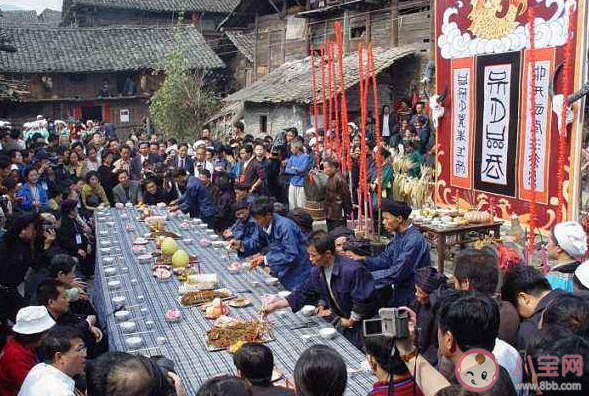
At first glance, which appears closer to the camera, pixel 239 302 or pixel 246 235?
pixel 239 302

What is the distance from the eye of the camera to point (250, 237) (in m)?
6.11

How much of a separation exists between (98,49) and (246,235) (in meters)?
20.7

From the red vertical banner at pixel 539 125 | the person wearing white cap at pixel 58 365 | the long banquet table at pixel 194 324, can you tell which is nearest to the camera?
the person wearing white cap at pixel 58 365

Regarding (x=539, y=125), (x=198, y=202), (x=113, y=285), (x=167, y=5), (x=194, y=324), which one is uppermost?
(x=167, y=5)

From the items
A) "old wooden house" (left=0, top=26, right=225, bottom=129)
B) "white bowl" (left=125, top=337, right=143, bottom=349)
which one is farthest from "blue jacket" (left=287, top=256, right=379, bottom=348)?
"old wooden house" (left=0, top=26, right=225, bottom=129)

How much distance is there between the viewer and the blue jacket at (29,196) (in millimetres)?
8031

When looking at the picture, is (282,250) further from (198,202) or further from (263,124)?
(263,124)

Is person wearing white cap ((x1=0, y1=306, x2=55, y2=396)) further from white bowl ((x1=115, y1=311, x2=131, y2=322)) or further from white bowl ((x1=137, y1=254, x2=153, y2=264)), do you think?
white bowl ((x1=137, y1=254, x2=153, y2=264))

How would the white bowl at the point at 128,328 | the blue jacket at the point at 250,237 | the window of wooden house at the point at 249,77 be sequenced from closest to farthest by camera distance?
the white bowl at the point at 128,328 → the blue jacket at the point at 250,237 → the window of wooden house at the point at 249,77

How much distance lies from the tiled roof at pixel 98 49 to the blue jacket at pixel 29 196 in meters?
15.8

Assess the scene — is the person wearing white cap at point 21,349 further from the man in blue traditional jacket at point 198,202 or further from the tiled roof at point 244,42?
the tiled roof at point 244,42

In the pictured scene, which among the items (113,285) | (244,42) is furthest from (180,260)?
(244,42)

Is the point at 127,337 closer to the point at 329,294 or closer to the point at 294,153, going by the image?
the point at 329,294

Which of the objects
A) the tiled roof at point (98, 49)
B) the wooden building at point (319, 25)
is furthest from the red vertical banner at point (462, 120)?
the tiled roof at point (98, 49)
